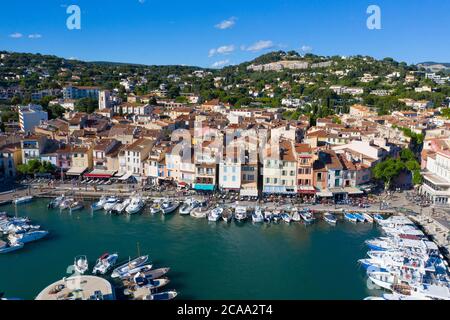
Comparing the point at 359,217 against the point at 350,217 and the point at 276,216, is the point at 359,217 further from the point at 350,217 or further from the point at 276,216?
the point at 276,216

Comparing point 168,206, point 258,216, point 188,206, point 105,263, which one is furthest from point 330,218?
point 105,263

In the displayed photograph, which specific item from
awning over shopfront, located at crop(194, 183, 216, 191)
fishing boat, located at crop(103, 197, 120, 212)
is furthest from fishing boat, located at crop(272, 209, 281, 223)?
fishing boat, located at crop(103, 197, 120, 212)

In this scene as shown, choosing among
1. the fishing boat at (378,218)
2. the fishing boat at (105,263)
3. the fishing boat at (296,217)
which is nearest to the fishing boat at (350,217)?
the fishing boat at (378,218)

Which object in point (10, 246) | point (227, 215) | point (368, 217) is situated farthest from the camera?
point (227, 215)

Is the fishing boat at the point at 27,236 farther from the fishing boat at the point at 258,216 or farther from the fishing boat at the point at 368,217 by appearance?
the fishing boat at the point at 368,217

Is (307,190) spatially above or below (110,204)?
above

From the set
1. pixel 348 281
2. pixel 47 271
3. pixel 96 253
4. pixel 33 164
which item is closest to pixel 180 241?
pixel 96 253

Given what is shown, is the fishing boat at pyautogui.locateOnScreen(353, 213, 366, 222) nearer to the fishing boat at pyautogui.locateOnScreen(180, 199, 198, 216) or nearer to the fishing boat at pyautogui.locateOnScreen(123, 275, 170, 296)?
the fishing boat at pyautogui.locateOnScreen(180, 199, 198, 216)
